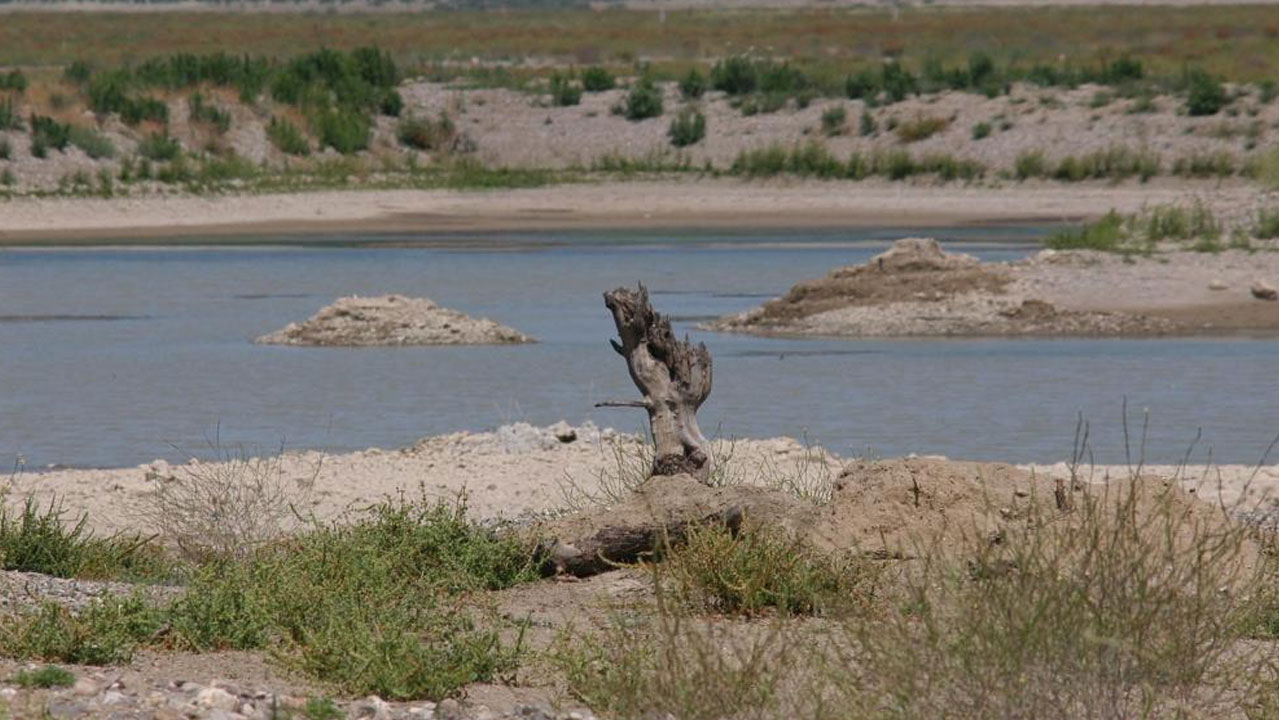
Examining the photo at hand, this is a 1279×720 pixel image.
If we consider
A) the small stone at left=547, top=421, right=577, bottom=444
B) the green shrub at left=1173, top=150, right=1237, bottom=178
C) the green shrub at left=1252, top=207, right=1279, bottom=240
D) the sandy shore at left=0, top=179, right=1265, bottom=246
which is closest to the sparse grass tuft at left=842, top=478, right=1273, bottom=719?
the small stone at left=547, top=421, right=577, bottom=444

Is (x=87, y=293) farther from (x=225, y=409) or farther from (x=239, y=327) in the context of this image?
(x=225, y=409)

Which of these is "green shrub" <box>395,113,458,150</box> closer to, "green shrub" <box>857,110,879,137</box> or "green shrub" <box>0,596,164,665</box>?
"green shrub" <box>857,110,879,137</box>

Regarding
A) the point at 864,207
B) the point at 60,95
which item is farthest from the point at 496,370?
the point at 60,95

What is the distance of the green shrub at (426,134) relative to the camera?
59.0m

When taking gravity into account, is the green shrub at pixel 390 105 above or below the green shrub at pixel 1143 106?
below

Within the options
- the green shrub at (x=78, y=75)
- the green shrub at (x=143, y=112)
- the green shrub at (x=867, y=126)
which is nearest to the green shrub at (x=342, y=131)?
the green shrub at (x=143, y=112)

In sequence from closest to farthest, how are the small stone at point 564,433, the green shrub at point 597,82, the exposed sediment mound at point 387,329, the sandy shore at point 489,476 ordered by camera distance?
1. the sandy shore at point 489,476
2. the small stone at point 564,433
3. the exposed sediment mound at point 387,329
4. the green shrub at point 597,82

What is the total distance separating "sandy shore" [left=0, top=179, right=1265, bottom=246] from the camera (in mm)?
45312

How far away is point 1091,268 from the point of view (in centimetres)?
3000

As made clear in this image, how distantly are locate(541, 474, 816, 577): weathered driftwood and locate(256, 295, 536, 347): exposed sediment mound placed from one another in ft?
48.8

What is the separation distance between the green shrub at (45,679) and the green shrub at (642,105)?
173ft

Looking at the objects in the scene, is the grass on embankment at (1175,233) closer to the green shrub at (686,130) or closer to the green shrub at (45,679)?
the green shrub at (45,679)

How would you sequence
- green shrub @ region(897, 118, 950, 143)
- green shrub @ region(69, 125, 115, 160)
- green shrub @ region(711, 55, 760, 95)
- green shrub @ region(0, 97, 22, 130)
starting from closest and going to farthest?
green shrub @ region(0, 97, 22, 130) → green shrub @ region(69, 125, 115, 160) → green shrub @ region(897, 118, 950, 143) → green shrub @ region(711, 55, 760, 95)

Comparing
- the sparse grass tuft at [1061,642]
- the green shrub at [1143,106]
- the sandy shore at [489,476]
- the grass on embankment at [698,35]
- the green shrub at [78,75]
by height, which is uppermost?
the sparse grass tuft at [1061,642]
